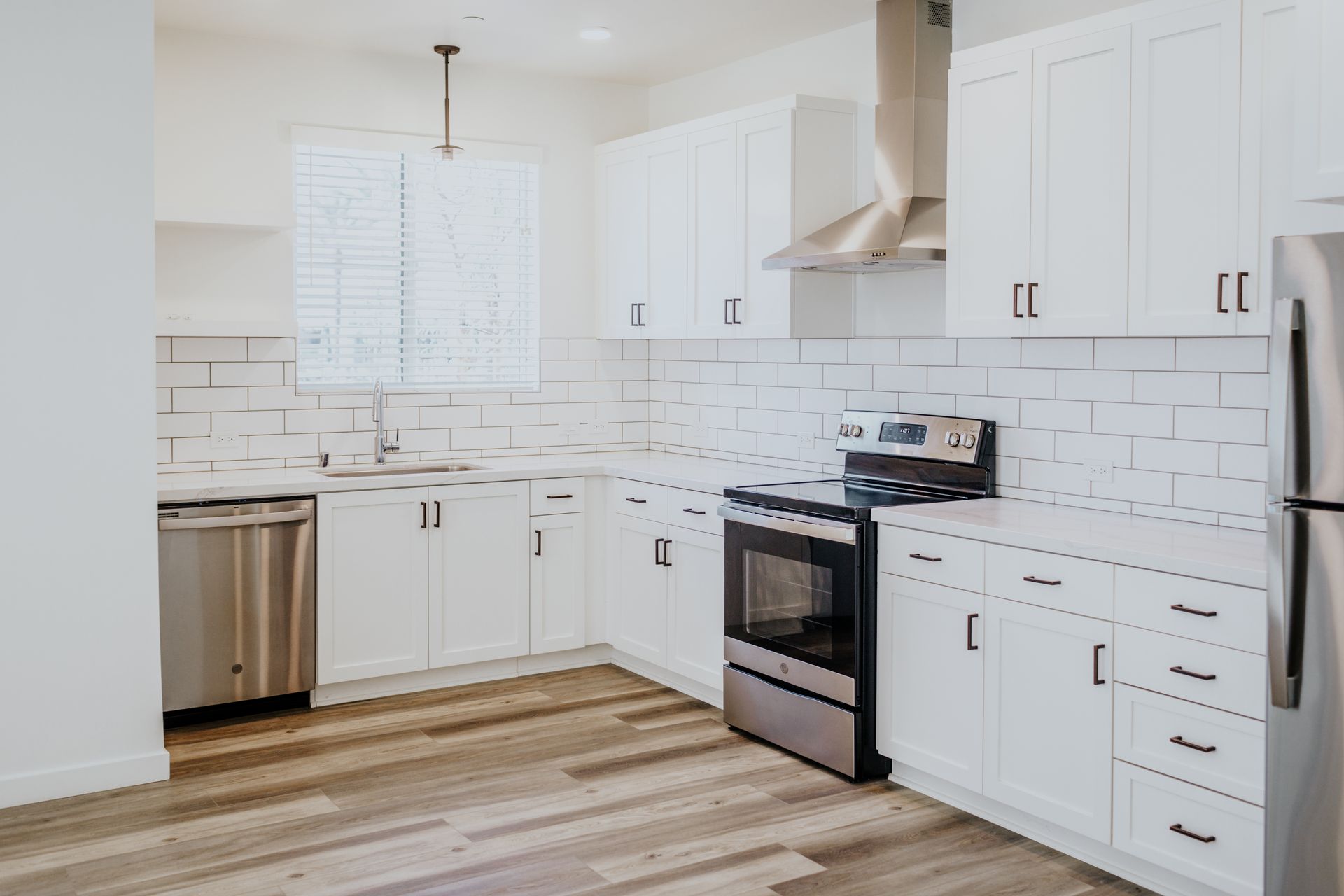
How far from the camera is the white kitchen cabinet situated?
2.46m

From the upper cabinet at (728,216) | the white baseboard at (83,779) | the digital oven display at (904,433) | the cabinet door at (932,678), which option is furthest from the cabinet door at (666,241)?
the white baseboard at (83,779)

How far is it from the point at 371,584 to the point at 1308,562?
335 cm

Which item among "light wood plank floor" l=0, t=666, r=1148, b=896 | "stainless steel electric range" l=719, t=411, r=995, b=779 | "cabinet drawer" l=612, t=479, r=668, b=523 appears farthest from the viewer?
"cabinet drawer" l=612, t=479, r=668, b=523

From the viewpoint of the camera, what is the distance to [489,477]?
188 inches

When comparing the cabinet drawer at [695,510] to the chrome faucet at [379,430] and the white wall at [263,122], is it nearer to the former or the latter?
the chrome faucet at [379,430]

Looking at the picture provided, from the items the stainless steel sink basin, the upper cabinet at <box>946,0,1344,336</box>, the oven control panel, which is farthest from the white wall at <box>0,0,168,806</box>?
the upper cabinet at <box>946,0,1344,336</box>

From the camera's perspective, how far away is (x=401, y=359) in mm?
5230

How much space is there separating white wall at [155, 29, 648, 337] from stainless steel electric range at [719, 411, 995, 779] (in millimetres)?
2070

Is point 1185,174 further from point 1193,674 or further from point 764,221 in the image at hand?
point 764,221

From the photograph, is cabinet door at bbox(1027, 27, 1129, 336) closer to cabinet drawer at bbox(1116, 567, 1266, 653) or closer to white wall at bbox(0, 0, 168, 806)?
cabinet drawer at bbox(1116, 567, 1266, 653)

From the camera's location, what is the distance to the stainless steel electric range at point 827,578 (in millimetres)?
3676

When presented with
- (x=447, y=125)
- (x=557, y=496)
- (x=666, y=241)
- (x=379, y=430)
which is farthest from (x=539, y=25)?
(x=557, y=496)

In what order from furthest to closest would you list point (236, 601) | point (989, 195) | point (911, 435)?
point (236, 601)
point (911, 435)
point (989, 195)

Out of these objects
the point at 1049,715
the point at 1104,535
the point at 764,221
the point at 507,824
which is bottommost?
the point at 507,824
